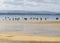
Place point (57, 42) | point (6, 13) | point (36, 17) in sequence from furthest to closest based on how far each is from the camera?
1. point (6, 13)
2. point (36, 17)
3. point (57, 42)

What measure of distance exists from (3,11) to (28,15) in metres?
0.42

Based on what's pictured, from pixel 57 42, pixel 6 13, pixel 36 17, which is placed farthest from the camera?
pixel 6 13

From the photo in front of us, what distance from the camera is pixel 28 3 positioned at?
2316mm

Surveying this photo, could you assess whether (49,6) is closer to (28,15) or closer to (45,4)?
(45,4)

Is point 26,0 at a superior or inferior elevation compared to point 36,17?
superior

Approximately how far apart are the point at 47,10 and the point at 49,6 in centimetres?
8

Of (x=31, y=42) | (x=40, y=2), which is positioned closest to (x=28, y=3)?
(x=40, y=2)

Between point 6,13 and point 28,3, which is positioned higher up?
point 28,3

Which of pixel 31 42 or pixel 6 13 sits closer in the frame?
pixel 31 42

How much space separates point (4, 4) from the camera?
2.27 m

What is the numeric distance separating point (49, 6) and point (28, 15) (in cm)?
38

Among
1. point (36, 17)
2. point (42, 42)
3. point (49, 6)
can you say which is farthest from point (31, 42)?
point (49, 6)

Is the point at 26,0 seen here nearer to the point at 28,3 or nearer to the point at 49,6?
the point at 28,3

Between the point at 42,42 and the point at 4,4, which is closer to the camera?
the point at 42,42
